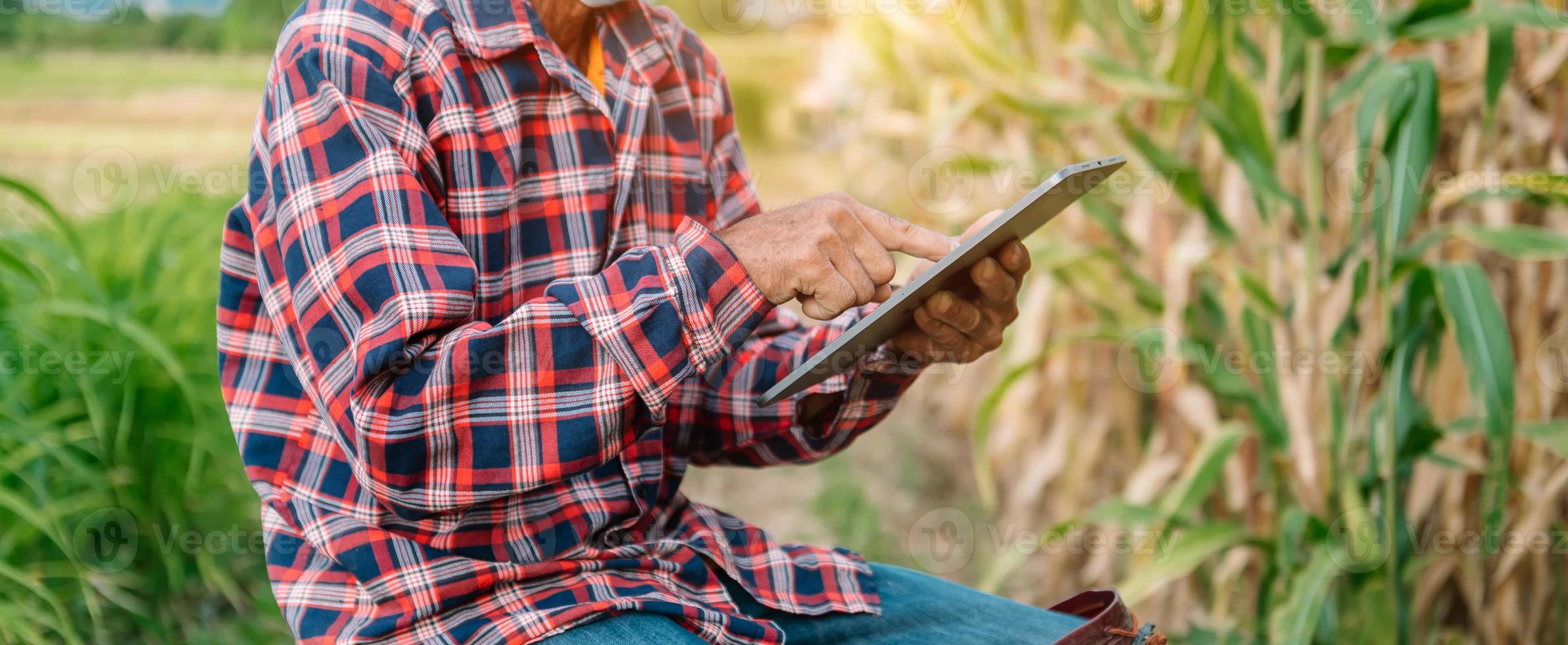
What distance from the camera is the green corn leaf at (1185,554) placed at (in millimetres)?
1388

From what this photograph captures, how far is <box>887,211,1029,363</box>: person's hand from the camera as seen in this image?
0.85m

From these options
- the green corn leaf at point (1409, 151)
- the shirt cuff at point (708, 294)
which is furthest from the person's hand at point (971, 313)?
the green corn leaf at point (1409, 151)

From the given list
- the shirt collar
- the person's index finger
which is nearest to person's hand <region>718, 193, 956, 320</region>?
the person's index finger

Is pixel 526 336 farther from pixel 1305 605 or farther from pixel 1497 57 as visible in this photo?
pixel 1497 57

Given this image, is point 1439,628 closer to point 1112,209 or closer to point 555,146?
point 1112,209

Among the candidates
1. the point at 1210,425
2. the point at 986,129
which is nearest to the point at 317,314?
the point at 1210,425

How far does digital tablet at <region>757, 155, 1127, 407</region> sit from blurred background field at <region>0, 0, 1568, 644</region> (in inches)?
22.2

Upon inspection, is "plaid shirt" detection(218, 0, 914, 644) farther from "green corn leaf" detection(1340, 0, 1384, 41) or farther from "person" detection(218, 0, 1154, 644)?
"green corn leaf" detection(1340, 0, 1384, 41)

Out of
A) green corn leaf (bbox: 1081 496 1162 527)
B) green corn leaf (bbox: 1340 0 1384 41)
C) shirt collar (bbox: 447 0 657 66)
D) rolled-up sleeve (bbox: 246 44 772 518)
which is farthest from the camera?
green corn leaf (bbox: 1081 496 1162 527)

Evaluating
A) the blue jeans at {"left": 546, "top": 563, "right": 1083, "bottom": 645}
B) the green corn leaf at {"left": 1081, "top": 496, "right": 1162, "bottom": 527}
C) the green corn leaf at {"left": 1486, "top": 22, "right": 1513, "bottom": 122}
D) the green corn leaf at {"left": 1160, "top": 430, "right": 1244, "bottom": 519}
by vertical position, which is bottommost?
the green corn leaf at {"left": 1081, "top": 496, "right": 1162, "bottom": 527}

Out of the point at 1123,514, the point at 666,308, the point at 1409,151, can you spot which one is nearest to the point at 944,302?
the point at 666,308

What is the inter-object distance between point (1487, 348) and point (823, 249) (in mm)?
813

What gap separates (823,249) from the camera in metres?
0.74

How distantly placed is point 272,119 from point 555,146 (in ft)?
0.66
